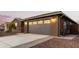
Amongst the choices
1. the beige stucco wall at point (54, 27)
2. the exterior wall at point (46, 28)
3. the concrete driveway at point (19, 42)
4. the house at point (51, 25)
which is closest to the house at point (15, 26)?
the concrete driveway at point (19, 42)

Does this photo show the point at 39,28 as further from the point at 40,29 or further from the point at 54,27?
the point at 54,27

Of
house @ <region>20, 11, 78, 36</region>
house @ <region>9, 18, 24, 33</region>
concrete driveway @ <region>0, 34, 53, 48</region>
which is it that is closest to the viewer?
concrete driveway @ <region>0, 34, 53, 48</region>

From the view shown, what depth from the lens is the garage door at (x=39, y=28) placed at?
6648mm

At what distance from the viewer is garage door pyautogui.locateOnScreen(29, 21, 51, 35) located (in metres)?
6.65

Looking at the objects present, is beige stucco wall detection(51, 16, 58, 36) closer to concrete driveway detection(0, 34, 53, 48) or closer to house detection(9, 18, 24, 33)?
concrete driveway detection(0, 34, 53, 48)

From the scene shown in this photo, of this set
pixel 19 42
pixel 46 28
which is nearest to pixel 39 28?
pixel 46 28

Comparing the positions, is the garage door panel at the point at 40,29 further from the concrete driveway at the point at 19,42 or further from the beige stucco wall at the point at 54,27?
the concrete driveway at the point at 19,42

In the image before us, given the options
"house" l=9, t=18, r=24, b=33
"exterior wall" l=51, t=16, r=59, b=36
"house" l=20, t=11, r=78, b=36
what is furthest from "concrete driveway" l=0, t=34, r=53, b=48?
"house" l=20, t=11, r=78, b=36
